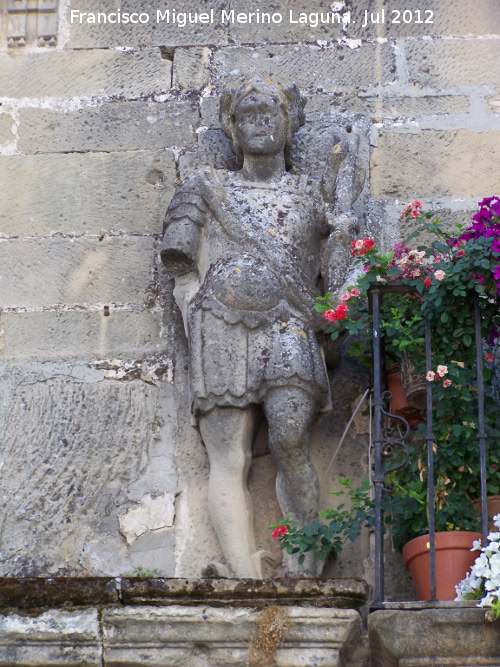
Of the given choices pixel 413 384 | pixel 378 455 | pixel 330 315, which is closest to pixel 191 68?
pixel 330 315

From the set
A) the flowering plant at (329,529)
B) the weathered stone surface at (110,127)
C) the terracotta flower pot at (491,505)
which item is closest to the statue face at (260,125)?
the weathered stone surface at (110,127)

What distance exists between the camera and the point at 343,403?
4.74 metres

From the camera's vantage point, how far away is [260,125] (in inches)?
192

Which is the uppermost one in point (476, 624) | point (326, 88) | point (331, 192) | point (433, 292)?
point (326, 88)

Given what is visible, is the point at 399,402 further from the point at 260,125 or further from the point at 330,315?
the point at 260,125

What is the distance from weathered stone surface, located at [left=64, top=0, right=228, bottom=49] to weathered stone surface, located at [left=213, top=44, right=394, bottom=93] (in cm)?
14

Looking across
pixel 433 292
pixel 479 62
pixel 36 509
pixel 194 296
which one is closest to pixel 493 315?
pixel 433 292

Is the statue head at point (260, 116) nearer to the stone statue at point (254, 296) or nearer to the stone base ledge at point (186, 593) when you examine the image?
the stone statue at point (254, 296)

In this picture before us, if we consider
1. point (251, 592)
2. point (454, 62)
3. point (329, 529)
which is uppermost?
point (454, 62)

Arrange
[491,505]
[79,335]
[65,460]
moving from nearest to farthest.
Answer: [491,505] < [65,460] < [79,335]

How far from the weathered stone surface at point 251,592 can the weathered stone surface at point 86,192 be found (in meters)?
1.72

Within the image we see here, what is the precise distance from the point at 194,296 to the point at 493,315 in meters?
1.10

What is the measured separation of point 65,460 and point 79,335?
1.74 ft

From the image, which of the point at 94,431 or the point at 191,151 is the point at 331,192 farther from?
the point at 94,431
